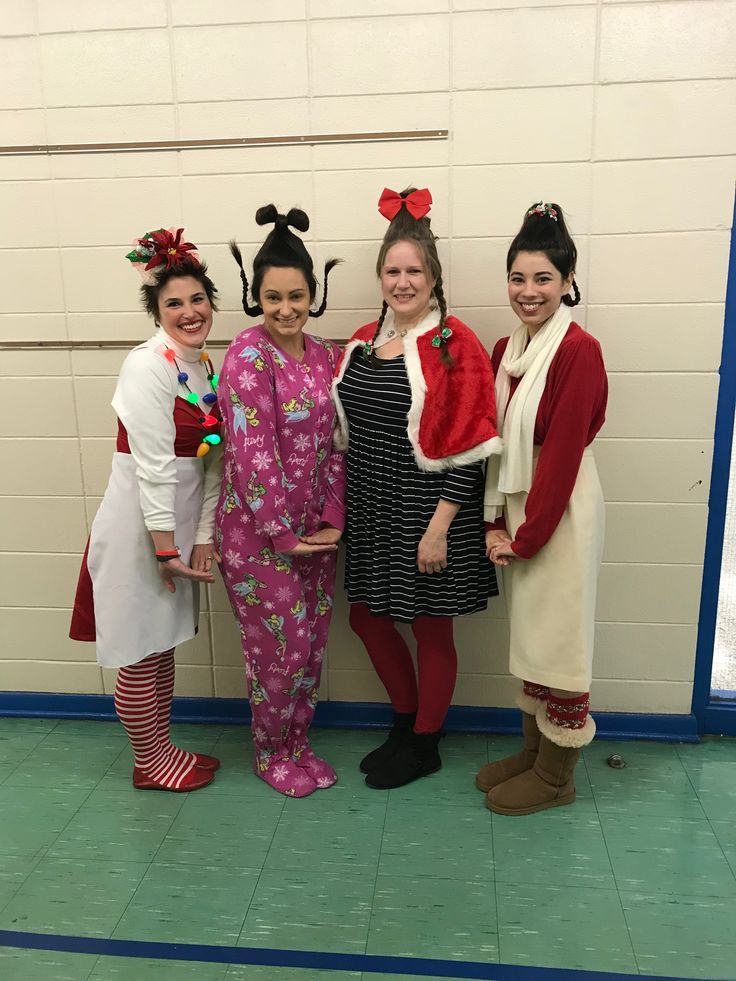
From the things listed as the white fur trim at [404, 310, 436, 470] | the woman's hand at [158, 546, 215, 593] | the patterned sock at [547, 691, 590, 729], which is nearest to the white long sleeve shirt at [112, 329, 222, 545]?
the woman's hand at [158, 546, 215, 593]

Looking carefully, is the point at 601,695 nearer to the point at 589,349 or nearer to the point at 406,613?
the point at 406,613

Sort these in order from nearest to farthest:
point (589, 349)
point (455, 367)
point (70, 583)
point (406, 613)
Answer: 1. point (589, 349)
2. point (455, 367)
3. point (406, 613)
4. point (70, 583)

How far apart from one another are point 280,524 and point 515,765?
104 centimetres

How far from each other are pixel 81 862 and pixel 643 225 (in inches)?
92.4

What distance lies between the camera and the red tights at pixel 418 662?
90.6 inches

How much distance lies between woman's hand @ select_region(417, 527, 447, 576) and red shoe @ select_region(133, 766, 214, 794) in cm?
95

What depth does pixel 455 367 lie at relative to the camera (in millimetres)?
2059

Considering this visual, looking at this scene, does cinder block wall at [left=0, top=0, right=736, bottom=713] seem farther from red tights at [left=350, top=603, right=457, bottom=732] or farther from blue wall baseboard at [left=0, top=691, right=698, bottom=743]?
red tights at [left=350, top=603, right=457, bottom=732]

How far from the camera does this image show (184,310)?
208 cm

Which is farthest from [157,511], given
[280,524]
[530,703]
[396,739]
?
[530,703]

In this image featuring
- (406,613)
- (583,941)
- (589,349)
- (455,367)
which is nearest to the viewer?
(583,941)

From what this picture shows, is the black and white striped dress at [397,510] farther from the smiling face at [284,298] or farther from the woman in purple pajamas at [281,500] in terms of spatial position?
the smiling face at [284,298]

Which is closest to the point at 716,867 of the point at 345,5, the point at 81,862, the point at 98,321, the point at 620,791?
the point at 620,791

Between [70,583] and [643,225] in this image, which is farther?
[70,583]
